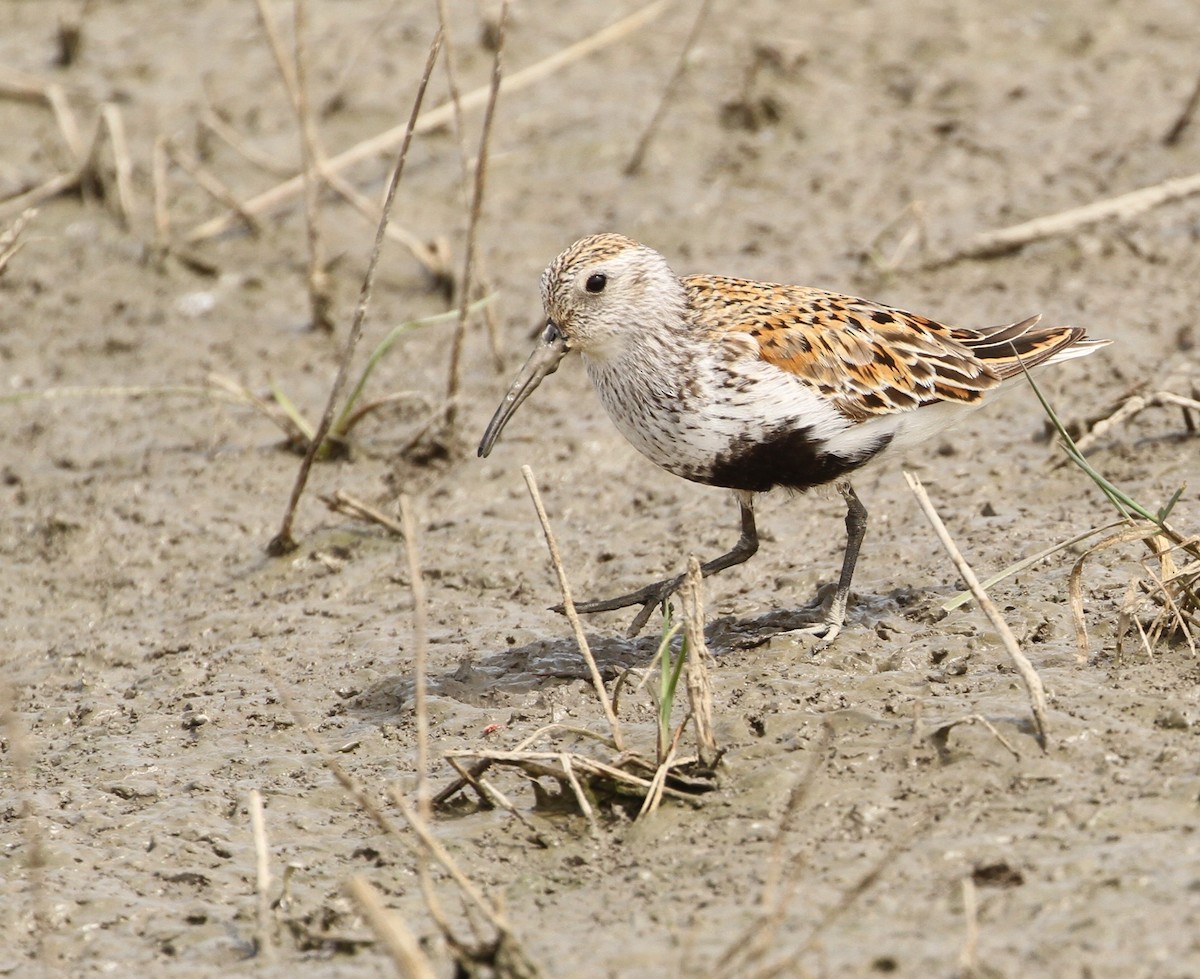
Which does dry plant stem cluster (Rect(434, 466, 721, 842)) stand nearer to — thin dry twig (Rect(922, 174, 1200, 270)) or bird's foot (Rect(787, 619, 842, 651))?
bird's foot (Rect(787, 619, 842, 651))

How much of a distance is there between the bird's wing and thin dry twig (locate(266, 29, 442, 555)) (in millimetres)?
1197

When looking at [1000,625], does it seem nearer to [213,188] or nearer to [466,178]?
[466,178]

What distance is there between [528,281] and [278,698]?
11.9ft

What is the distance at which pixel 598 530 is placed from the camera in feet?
22.5

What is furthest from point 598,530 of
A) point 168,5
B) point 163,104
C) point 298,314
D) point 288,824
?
point 168,5

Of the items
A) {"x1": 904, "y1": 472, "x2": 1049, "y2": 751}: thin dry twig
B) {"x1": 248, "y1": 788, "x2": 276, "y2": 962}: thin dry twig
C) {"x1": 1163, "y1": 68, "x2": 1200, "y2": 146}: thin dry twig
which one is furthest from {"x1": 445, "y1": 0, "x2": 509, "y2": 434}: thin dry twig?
{"x1": 1163, "y1": 68, "x2": 1200, "y2": 146}: thin dry twig

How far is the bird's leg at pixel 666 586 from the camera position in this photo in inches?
229

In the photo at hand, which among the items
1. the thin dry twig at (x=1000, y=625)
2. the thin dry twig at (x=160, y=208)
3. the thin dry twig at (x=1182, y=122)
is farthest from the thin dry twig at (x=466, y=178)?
the thin dry twig at (x=1182, y=122)

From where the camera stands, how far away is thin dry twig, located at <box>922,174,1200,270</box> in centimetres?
798

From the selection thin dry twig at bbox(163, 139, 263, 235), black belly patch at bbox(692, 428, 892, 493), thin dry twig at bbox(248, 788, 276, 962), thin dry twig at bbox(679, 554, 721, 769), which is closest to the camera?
thin dry twig at bbox(248, 788, 276, 962)

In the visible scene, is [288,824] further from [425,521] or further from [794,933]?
[425,521]

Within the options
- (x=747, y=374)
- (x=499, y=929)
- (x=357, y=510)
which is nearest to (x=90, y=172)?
(x=357, y=510)

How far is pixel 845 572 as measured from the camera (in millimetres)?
5809

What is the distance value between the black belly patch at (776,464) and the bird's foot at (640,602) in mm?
436
